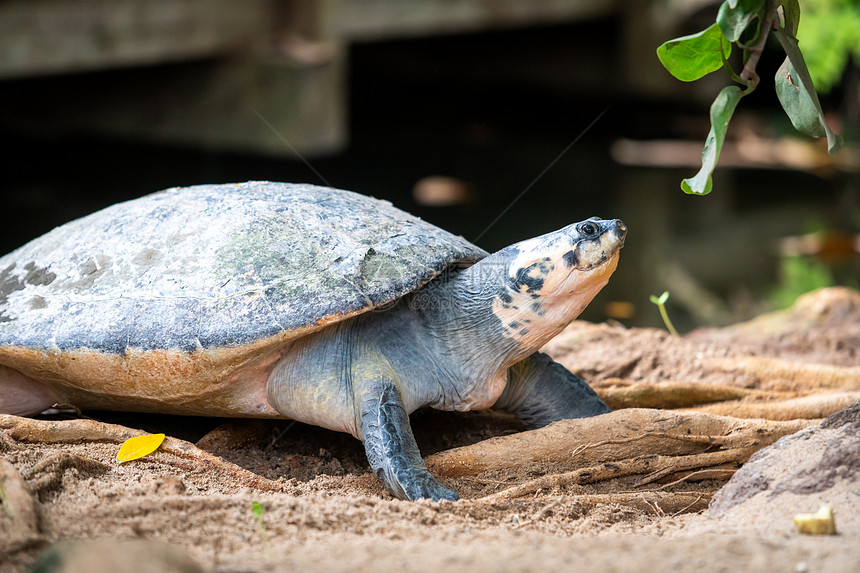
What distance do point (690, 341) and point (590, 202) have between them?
12.7 ft

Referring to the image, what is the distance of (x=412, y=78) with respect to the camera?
12.1 m

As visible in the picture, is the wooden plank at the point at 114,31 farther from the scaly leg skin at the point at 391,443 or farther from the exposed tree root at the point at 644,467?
the exposed tree root at the point at 644,467

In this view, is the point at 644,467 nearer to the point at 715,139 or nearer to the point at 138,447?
the point at 715,139

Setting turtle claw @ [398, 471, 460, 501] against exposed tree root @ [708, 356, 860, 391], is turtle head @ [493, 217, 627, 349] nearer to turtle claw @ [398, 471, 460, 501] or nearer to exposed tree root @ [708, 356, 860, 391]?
turtle claw @ [398, 471, 460, 501]

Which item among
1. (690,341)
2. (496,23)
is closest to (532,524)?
(690,341)

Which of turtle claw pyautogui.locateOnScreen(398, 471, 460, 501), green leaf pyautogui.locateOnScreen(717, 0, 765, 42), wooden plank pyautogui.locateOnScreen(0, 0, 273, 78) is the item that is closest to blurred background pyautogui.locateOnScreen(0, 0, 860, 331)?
wooden plank pyautogui.locateOnScreen(0, 0, 273, 78)

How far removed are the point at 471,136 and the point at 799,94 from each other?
8.13 meters

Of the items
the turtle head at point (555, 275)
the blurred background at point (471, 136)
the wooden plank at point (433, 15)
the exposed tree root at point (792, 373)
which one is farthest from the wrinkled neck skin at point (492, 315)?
the wooden plank at point (433, 15)

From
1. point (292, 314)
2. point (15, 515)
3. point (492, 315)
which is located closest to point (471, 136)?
point (492, 315)

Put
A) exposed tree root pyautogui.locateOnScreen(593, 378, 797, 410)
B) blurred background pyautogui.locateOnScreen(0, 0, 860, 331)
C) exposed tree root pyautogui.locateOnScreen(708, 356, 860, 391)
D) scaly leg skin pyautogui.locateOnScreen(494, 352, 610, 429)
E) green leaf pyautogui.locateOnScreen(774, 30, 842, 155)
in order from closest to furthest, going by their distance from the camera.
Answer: green leaf pyautogui.locateOnScreen(774, 30, 842, 155) → scaly leg skin pyautogui.locateOnScreen(494, 352, 610, 429) → exposed tree root pyautogui.locateOnScreen(593, 378, 797, 410) → exposed tree root pyautogui.locateOnScreen(708, 356, 860, 391) → blurred background pyautogui.locateOnScreen(0, 0, 860, 331)

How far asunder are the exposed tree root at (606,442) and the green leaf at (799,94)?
3.10 ft

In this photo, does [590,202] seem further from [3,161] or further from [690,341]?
[3,161]

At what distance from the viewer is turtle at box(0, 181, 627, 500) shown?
2340 millimetres

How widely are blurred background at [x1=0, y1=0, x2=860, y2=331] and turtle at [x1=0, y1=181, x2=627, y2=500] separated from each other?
2.86m
